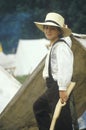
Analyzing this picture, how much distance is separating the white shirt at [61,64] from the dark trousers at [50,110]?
17 cm

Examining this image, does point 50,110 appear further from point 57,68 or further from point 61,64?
point 61,64

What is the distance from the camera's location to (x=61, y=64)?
6629 mm

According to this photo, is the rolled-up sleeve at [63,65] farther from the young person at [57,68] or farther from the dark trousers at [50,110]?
the dark trousers at [50,110]

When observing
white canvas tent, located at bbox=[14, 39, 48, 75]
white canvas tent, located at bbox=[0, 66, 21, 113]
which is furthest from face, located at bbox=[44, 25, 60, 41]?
white canvas tent, located at bbox=[14, 39, 48, 75]

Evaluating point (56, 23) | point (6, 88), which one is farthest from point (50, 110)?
point (6, 88)

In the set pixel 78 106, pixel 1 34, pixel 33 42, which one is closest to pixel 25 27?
pixel 1 34

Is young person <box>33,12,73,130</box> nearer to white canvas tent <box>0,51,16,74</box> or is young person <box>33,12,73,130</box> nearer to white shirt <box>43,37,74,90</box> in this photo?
white shirt <box>43,37,74,90</box>

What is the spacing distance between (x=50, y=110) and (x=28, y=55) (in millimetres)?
13878

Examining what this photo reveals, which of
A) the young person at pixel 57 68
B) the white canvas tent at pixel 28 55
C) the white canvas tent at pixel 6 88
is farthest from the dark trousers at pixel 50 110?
the white canvas tent at pixel 28 55

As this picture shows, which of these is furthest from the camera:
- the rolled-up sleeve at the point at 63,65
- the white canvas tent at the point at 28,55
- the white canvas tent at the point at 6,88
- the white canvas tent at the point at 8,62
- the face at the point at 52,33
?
the white canvas tent at the point at 28,55

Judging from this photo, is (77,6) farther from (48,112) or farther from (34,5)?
(48,112)

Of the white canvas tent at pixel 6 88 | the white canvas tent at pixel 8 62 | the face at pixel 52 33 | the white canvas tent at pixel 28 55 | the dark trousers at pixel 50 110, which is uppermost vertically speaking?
the face at pixel 52 33

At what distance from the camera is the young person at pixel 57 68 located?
21.8 feet

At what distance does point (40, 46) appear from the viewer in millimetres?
21094
